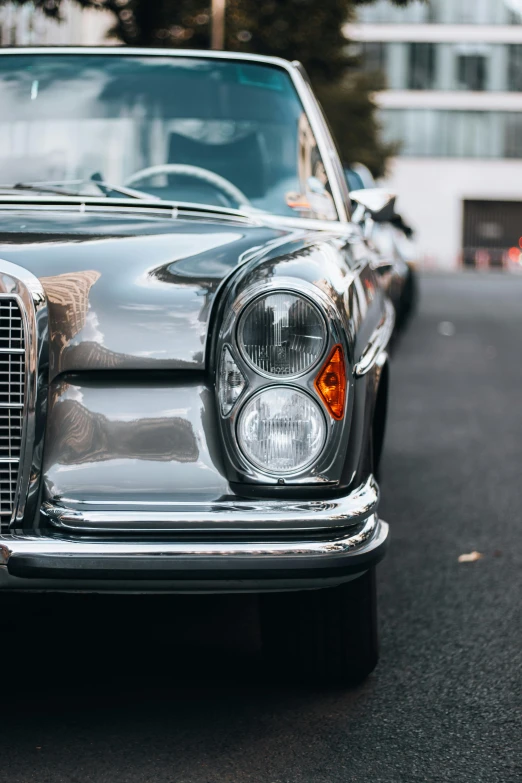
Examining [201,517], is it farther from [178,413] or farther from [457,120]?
[457,120]

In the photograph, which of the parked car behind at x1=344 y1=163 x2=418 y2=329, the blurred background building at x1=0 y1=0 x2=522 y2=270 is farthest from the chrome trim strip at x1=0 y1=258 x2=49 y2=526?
the blurred background building at x1=0 y1=0 x2=522 y2=270

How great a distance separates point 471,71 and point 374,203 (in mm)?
59108

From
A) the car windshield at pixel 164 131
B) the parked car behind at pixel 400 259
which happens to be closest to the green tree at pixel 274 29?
the parked car behind at pixel 400 259

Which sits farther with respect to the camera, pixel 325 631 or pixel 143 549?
pixel 325 631

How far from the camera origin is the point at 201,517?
2.74 metres

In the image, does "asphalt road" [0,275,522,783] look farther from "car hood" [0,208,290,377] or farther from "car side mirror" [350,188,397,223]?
"car side mirror" [350,188,397,223]

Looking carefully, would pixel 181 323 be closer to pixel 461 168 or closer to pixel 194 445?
pixel 194 445

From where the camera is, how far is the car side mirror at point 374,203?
4273mm

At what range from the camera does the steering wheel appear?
397cm

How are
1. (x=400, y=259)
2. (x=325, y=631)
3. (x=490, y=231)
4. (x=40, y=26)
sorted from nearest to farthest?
(x=325, y=631) → (x=400, y=259) → (x=40, y=26) → (x=490, y=231)

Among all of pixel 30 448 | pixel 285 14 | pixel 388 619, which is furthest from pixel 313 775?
pixel 285 14

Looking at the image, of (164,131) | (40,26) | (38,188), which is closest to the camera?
(38,188)

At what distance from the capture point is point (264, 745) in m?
3.01

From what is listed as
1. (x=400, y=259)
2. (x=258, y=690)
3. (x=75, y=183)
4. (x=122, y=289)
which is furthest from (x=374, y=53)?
(x=122, y=289)
